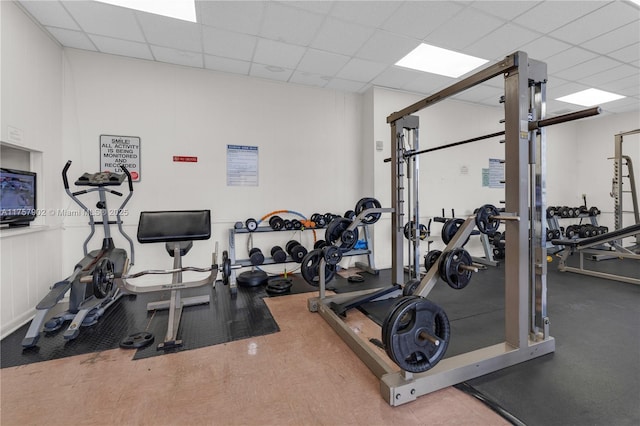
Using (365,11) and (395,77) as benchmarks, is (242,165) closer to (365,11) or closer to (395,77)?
(365,11)

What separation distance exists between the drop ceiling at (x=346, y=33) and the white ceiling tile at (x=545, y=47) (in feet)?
0.03

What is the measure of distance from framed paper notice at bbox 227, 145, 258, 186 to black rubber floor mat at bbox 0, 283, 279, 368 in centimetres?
153

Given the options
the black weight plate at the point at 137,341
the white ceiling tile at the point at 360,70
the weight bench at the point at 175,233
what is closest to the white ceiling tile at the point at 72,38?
the weight bench at the point at 175,233

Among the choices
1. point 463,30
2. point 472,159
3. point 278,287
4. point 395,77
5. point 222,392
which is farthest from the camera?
point 472,159

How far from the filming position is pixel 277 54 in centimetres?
323

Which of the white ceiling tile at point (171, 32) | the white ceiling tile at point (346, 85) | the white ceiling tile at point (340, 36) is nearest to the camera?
the white ceiling tile at point (171, 32)

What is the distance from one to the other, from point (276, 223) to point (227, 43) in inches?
82.7

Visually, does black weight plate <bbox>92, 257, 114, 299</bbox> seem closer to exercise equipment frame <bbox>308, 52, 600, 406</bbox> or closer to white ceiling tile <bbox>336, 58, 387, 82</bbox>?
exercise equipment frame <bbox>308, 52, 600, 406</bbox>

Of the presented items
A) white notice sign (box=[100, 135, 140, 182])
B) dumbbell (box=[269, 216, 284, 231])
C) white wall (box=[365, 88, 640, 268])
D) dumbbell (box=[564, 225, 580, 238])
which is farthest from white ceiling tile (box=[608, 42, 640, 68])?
white notice sign (box=[100, 135, 140, 182])

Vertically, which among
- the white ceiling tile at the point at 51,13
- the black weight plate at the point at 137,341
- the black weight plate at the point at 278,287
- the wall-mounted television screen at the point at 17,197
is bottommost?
the black weight plate at the point at 137,341

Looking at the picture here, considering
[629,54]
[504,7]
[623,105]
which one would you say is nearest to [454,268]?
[504,7]

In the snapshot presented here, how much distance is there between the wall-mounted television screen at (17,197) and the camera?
2191mm

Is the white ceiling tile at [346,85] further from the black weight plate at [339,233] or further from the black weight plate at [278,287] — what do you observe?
the black weight plate at [278,287]

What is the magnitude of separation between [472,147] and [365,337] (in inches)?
169
